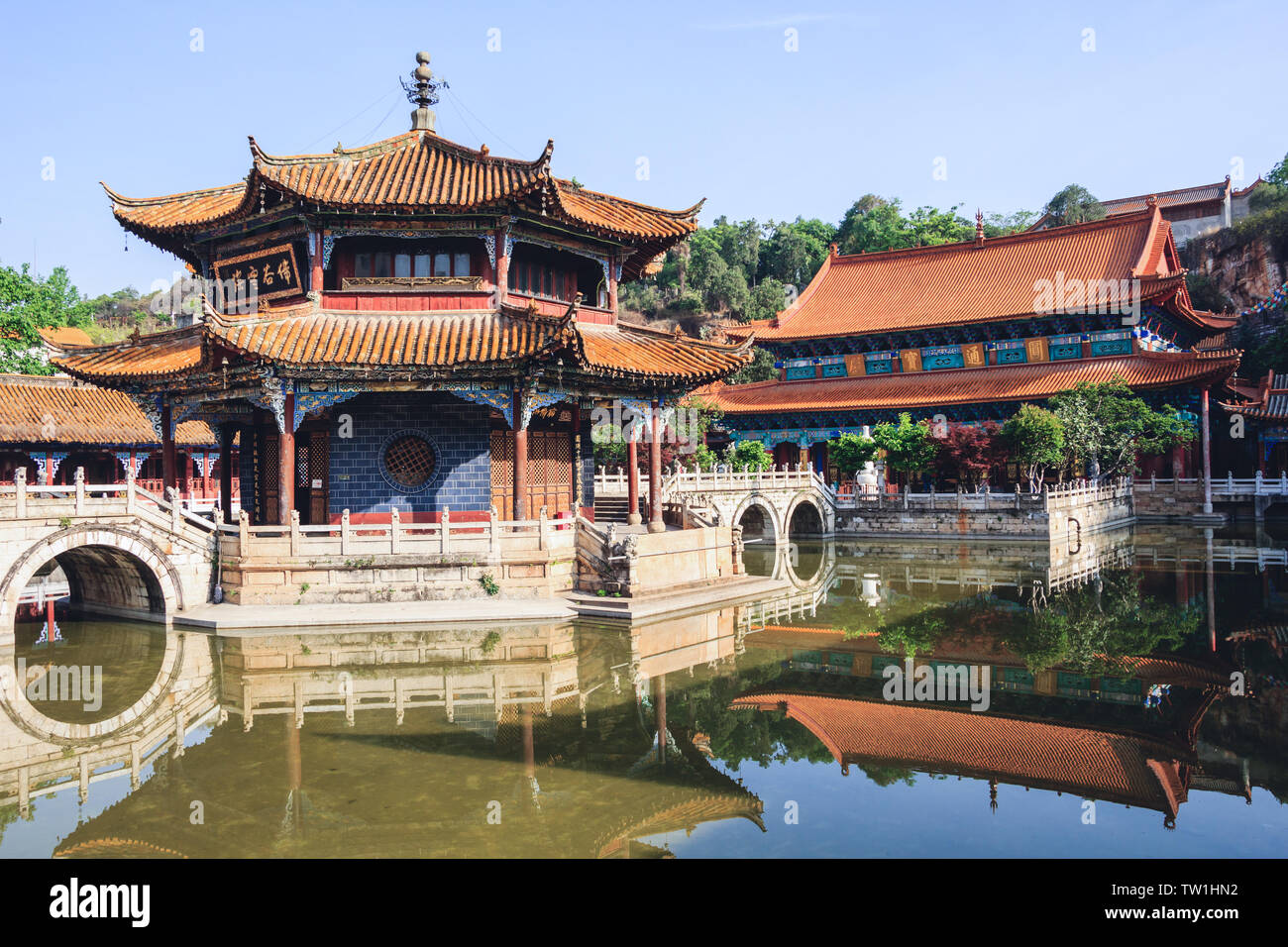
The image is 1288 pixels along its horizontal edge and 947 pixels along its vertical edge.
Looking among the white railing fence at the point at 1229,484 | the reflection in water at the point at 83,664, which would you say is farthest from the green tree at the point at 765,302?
the reflection in water at the point at 83,664

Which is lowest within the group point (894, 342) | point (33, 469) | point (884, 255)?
point (33, 469)

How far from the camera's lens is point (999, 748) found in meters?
11.3

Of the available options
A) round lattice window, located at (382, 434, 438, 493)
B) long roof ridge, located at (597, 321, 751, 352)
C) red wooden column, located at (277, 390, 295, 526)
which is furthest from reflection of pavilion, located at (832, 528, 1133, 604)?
red wooden column, located at (277, 390, 295, 526)

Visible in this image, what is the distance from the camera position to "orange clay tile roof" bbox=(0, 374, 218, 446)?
107 feet

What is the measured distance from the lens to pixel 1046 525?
35.4m

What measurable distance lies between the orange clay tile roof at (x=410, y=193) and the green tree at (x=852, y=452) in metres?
17.8

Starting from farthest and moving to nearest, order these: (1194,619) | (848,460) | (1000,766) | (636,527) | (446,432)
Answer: (848,460)
(636,527)
(446,432)
(1194,619)
(1000,766)

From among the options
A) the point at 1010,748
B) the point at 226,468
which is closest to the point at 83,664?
the point at 226,468

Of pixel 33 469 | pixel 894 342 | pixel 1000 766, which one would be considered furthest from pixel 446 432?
pixel 894 342

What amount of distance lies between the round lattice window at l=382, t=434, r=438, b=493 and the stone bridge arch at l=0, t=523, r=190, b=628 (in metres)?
5.01

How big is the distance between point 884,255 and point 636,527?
33.3 meters

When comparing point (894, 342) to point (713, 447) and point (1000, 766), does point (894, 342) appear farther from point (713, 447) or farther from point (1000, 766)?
point (1000, 766)

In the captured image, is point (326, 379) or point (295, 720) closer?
point (295, 720)

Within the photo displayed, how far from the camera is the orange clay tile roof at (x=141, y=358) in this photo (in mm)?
21172
